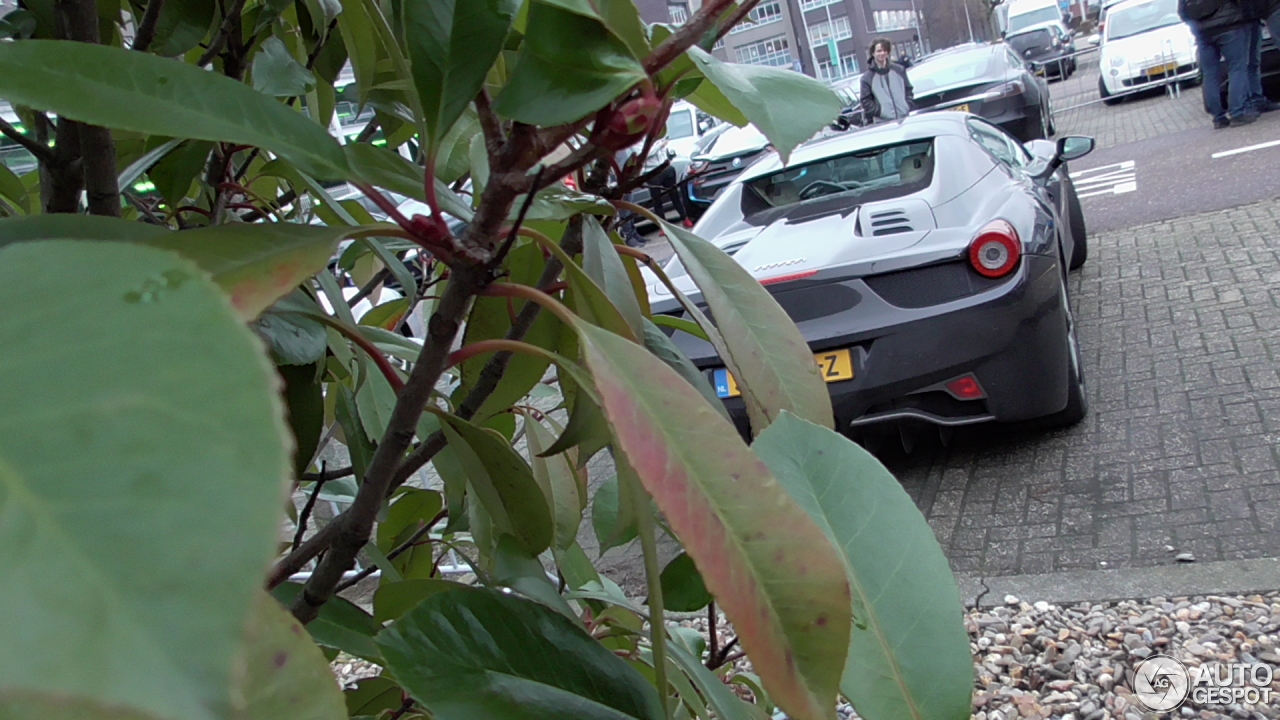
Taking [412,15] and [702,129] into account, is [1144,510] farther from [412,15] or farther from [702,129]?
[702,129]

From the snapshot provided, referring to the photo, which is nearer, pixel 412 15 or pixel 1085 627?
pixel 412 15

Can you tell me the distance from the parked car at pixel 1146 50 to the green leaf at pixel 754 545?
18106mm

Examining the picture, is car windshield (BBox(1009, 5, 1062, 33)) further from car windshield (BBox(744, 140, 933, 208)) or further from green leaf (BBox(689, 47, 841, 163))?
green leaf (BBox(689, 47, 841, 163))

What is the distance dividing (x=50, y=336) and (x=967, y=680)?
0.61 m

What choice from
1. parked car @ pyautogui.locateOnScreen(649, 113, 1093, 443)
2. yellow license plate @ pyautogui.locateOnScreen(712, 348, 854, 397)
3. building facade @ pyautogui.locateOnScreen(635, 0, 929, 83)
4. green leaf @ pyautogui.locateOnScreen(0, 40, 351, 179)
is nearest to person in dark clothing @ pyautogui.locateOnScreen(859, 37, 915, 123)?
parked car @ pyautogui.locateOnScreen(649, 113, 1093, 443)

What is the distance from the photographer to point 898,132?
5426 millimetres

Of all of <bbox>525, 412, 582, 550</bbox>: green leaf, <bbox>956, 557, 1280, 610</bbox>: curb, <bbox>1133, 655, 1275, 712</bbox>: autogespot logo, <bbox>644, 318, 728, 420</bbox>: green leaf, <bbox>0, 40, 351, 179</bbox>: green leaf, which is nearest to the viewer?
<bbox>0, 40, 351, 179</bbox>: green leaf

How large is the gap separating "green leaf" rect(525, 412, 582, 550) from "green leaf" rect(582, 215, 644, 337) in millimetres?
472

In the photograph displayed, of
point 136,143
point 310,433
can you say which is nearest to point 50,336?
Result: point 310,433

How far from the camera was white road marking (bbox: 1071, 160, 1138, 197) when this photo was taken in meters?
10.6

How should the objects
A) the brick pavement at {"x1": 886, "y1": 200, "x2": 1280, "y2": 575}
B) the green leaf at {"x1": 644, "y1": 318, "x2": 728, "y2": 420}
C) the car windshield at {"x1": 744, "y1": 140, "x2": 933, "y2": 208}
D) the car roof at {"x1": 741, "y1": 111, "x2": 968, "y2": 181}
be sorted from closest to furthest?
the green leaf at {"x1": 644, "y1": 318, "x2": 728, "y2": 420}
the brick pavement at {"x1": 886, "y1": 200, "x2": 1280, "y2": 575}
the car windshield at {"x1": 744, "y1": 140, "x2": 933, "y2": 208}
the car roof at {"x1": 741, "y1": 111, "x2": 968, "y2": 181}

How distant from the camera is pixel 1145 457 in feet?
14.1

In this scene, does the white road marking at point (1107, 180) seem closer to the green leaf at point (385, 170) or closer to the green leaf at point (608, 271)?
the green leaf at point (608, 271)

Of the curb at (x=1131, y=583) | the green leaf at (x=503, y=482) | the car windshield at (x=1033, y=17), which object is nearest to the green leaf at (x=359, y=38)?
the green leaf at (x=503, y=482)
